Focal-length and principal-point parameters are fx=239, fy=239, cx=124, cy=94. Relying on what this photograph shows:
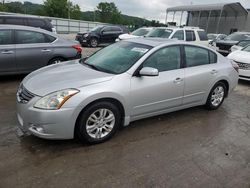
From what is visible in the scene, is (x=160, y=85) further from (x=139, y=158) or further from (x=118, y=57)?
(x=139, y=158)

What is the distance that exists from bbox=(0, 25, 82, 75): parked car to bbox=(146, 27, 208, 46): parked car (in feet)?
18.4

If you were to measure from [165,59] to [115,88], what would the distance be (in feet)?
3.99

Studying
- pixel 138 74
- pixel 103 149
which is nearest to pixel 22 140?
pixel 103 149

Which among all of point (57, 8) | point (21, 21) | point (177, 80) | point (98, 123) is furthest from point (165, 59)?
point (57, 8)

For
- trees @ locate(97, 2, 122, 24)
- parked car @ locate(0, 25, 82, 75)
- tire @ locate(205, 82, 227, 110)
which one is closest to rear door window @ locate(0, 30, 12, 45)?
parked car @ locate(0, 25, 82, 75)

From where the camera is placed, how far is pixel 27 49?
20.5 feet

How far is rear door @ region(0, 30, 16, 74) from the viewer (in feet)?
19.5

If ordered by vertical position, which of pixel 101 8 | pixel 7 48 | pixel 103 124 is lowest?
pixel 103 124

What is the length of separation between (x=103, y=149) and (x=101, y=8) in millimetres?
90808

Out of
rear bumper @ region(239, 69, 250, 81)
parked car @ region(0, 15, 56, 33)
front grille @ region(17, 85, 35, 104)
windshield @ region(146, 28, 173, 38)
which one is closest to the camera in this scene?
front grille @ region(17, 85, 35, 104)

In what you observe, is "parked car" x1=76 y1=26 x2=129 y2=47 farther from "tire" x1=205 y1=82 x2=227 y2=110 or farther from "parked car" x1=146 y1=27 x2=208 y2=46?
"tire" x1=205 y1=82 x2=227 y2=110

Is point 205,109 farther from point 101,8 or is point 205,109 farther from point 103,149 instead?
Answer: point 101,8

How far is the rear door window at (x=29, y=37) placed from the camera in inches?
244

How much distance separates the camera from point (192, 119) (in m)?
4.66
